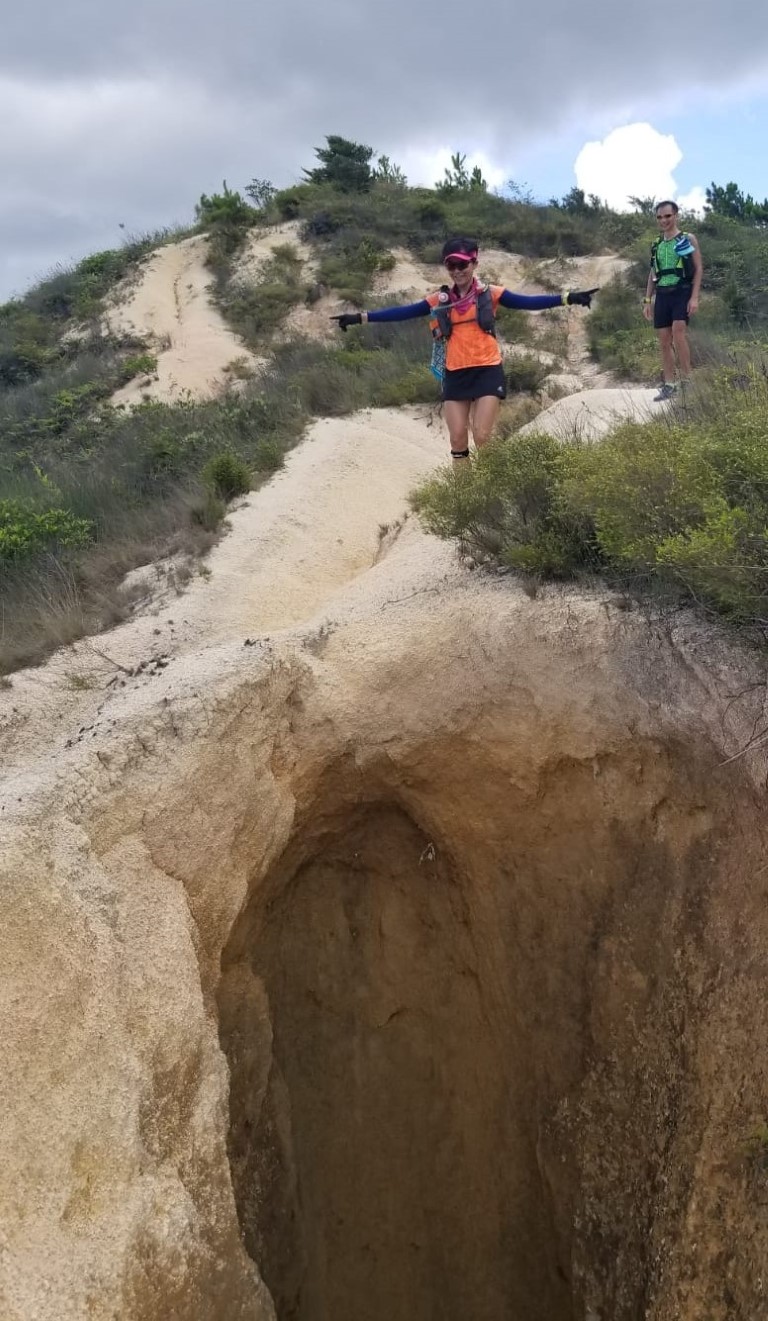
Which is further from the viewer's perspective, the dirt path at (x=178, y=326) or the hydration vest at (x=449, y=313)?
the dirt path at (x=178, y=326)

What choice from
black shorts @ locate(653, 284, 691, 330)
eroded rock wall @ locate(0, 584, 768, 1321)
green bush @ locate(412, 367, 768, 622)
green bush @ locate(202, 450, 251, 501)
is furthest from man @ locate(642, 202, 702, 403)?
eroded rock wall @ locate(0, 584, 768, 1321)

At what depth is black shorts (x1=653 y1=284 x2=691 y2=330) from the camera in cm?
809

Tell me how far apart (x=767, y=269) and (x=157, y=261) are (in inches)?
506

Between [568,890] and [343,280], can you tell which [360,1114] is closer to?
[568,890]

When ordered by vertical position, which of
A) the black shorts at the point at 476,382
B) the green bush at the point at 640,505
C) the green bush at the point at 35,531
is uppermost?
the black shorts at the point at 476,382

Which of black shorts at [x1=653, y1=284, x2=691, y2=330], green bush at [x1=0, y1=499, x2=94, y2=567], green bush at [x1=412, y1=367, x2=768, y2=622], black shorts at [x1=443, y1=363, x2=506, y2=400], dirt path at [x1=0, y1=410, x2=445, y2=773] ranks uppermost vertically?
black shorts at [x1=653, y1=284, x2=691, y2=330]

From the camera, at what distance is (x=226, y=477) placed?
7.96 meters

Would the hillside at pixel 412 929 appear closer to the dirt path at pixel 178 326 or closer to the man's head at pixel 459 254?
the man's head at pixel 459 254

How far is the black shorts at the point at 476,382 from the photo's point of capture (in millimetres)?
6375

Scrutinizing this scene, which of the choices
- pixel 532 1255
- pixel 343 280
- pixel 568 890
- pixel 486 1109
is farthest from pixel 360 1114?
pixel 343 280

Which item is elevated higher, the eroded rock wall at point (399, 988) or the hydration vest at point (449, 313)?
the hydration vest at point (449, 313)

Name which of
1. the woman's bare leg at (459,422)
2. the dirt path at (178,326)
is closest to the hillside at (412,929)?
the woman's bare leg at (459,422)

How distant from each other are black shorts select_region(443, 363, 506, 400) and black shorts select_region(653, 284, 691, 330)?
2.63 m

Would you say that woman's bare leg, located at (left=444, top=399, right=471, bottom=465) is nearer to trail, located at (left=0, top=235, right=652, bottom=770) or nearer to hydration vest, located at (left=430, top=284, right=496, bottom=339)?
hydration vest, located at (left=430, top=284, right=496, bottom=339)
